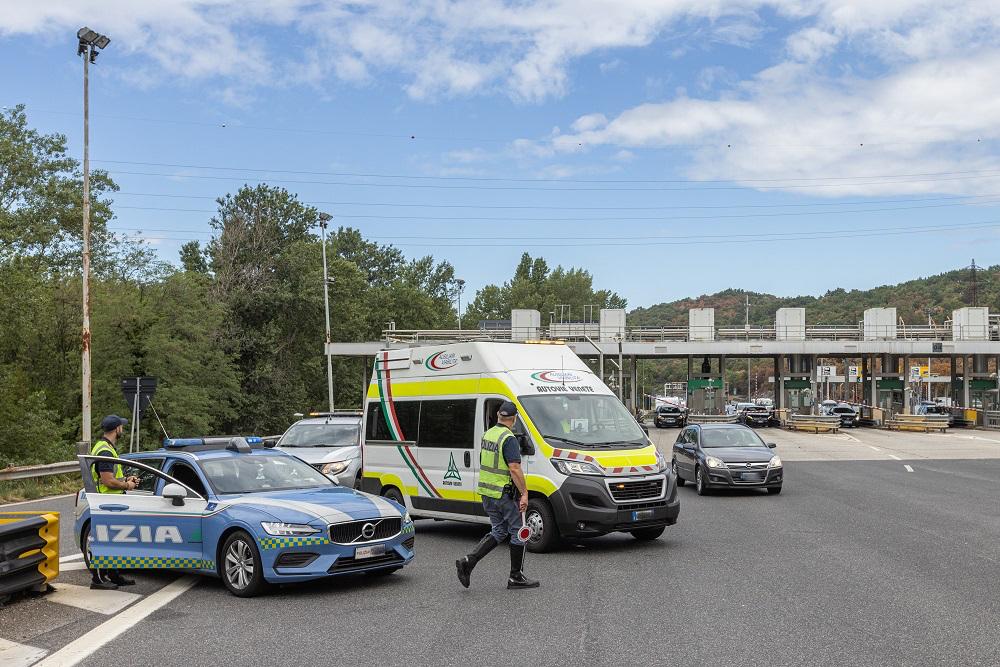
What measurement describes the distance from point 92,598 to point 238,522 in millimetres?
1595

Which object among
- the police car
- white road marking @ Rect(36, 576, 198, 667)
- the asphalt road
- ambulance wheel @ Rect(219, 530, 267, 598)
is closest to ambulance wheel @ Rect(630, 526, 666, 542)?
the asphalt road

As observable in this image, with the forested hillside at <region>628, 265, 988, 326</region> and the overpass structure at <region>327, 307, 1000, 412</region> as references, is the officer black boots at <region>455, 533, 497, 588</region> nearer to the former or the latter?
the overpass structure at <region>327, 307, 1000, 412</region>

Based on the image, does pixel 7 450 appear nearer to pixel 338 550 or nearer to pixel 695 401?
pixel 338 550

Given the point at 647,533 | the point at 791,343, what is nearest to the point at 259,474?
the point at 647,533

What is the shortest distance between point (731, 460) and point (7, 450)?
28.7 metres

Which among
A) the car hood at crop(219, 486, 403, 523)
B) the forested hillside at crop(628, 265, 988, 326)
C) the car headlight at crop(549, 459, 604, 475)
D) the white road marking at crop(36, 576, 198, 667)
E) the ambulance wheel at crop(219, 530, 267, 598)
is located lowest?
the white road marking at crop(36, 576, 198, 667)

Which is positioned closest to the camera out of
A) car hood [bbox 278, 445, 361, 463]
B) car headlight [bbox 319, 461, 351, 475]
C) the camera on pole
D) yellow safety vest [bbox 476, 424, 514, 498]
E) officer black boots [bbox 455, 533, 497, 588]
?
officer black boots [bbox 455, 533, 497, 588]

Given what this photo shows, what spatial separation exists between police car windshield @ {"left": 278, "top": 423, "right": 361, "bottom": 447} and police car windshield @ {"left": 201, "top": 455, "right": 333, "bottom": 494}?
820 cm

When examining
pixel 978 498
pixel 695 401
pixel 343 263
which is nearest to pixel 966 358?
pixel 695 401

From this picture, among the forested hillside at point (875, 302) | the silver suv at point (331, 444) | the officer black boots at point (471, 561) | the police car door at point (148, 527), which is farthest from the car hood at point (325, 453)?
the forested hillside at point (875, 302)

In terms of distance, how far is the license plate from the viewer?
377 inches

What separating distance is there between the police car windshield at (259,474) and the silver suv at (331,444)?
21.2 ft

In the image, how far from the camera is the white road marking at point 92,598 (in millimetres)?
9133

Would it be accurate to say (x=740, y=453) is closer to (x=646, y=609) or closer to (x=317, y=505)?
(x=646, y=609)
